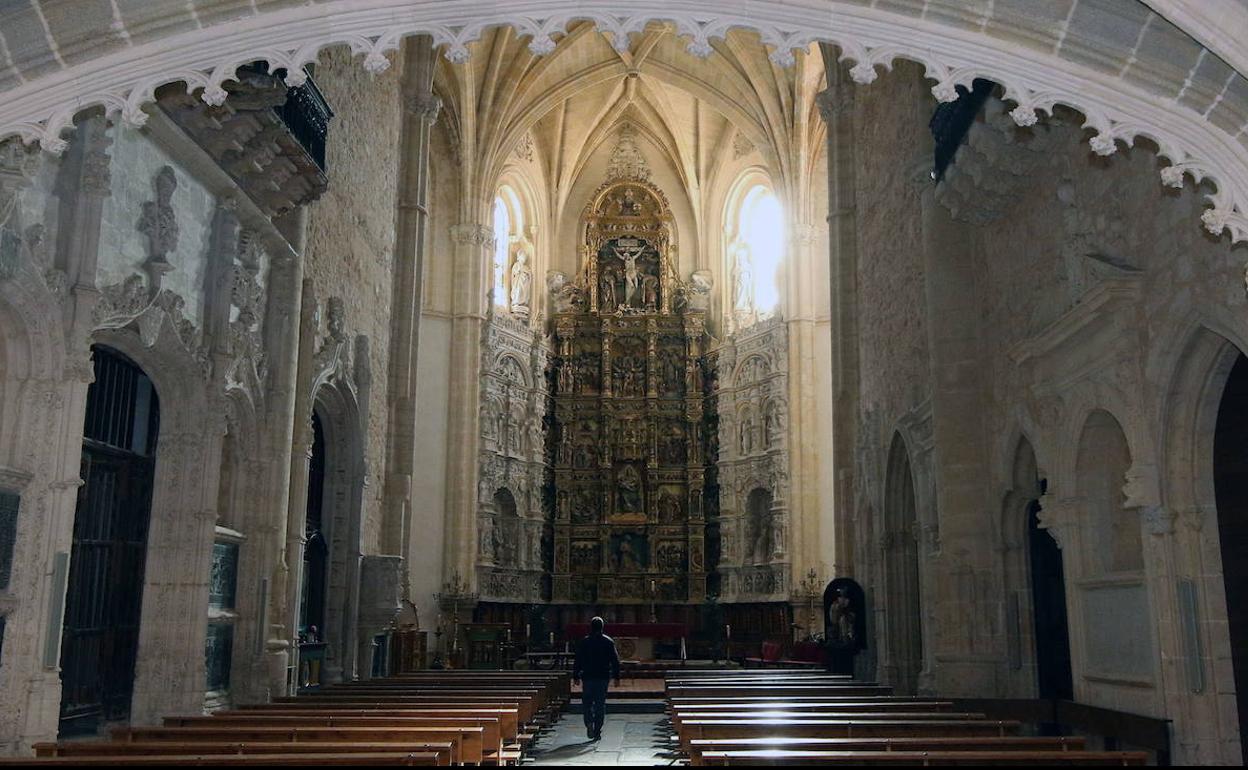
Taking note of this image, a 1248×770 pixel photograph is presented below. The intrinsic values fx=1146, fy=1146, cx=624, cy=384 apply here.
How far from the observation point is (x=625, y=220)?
34.2m

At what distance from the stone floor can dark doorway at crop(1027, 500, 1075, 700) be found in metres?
4.23

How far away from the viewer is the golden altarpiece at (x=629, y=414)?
3161 cm

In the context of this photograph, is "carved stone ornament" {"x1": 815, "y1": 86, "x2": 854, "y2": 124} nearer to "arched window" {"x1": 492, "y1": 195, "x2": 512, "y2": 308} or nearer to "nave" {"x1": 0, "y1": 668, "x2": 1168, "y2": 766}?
"nave" {"x1": 0, "y1": 668, "x2": 1168, "y2": 766}

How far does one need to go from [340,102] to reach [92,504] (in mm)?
7941

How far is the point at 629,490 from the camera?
32.4m

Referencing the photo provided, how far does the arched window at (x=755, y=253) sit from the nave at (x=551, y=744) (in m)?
19.3

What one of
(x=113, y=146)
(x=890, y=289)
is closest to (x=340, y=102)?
(x=113, y=146)

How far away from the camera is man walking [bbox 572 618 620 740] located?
13.7 m

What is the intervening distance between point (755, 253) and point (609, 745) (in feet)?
68.5

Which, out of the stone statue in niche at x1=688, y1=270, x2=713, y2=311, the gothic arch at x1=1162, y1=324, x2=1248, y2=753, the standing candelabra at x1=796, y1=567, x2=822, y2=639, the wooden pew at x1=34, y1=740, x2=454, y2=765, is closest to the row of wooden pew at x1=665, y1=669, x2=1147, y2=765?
the gothic arch at x1=1162, y1=324, x2=1248, y2=753

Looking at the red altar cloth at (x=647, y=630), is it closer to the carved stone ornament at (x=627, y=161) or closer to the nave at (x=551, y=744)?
the nave at (x=551, y=744)

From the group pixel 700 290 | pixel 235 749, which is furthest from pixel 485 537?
pixel 235 749

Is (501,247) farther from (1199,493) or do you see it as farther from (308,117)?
(1199,493)

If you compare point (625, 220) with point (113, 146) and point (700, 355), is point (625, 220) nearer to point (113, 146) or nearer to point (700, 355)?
point (700, 355)
